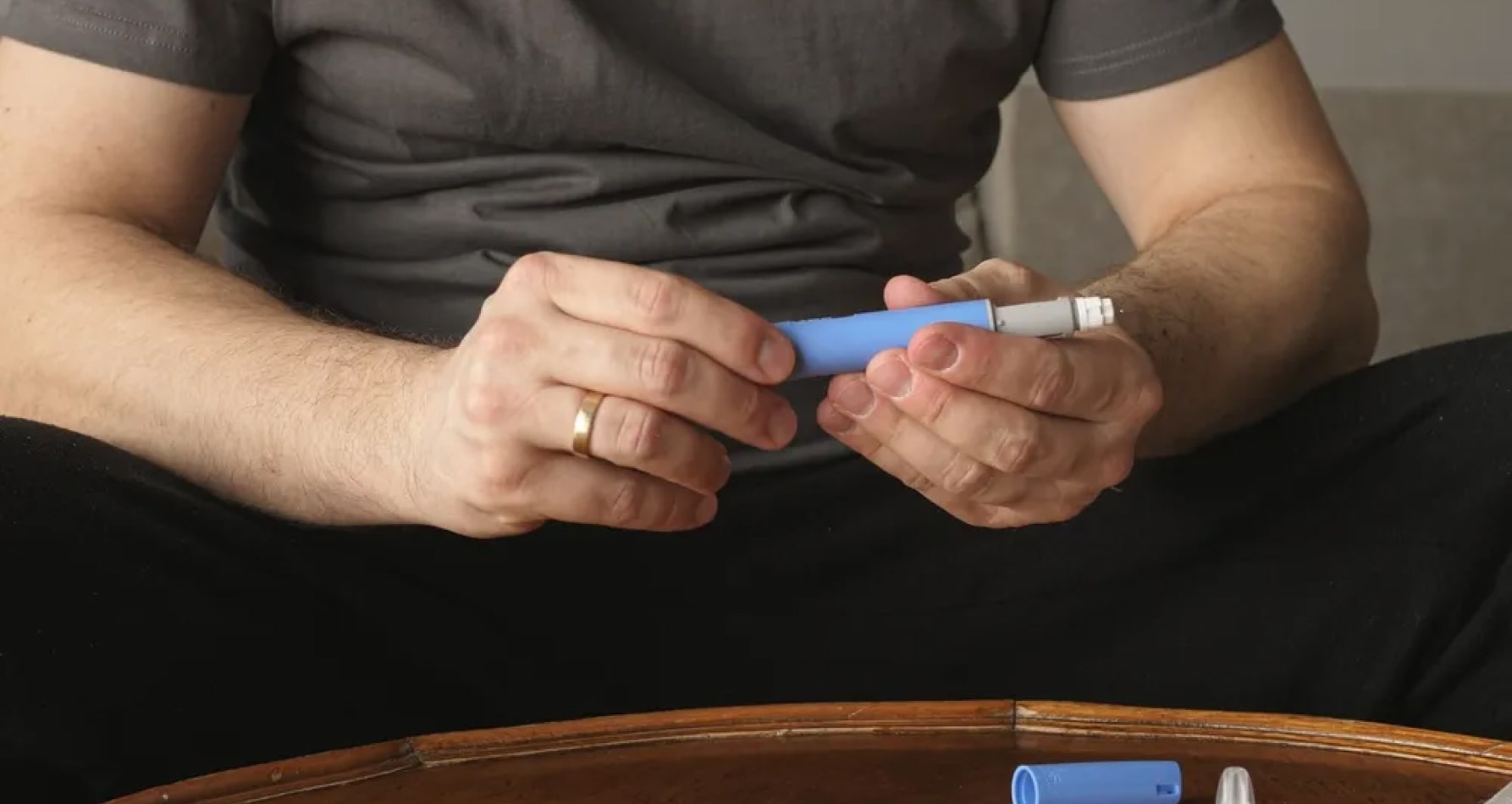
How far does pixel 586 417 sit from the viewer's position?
0.60 meters

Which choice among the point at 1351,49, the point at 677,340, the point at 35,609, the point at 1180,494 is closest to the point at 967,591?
the point at 1180,494

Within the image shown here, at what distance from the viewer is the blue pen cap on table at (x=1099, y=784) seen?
0.53 m

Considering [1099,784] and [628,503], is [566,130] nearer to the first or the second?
[628,503]

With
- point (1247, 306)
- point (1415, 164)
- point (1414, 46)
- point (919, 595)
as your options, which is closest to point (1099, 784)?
point (919, 595)

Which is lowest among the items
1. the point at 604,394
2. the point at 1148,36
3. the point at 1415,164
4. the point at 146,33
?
the point at 604,394

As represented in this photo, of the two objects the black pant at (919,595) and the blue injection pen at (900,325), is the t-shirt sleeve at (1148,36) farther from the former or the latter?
the blue injection pen at (900,325)

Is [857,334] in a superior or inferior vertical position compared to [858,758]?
superior

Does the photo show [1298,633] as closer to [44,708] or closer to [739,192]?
[739,192]

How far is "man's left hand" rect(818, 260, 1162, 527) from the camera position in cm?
61

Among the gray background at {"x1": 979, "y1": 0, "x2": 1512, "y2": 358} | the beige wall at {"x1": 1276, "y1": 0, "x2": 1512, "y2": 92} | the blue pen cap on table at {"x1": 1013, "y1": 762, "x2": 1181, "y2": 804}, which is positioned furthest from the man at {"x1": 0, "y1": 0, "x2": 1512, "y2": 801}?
the beige wall at {"x1": 1276, "y1": 0, "x2": 1512, "y2": 92}

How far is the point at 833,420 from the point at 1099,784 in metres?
0.19

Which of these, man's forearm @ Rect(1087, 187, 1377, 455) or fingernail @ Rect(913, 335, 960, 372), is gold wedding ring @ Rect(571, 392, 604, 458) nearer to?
fingernail @ Rect(913, 335, 960, 372)

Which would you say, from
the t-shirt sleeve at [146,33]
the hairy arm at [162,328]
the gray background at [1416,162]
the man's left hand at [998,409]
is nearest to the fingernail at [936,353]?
the man's left hand at [998,409]

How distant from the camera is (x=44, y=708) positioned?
1.92ft
